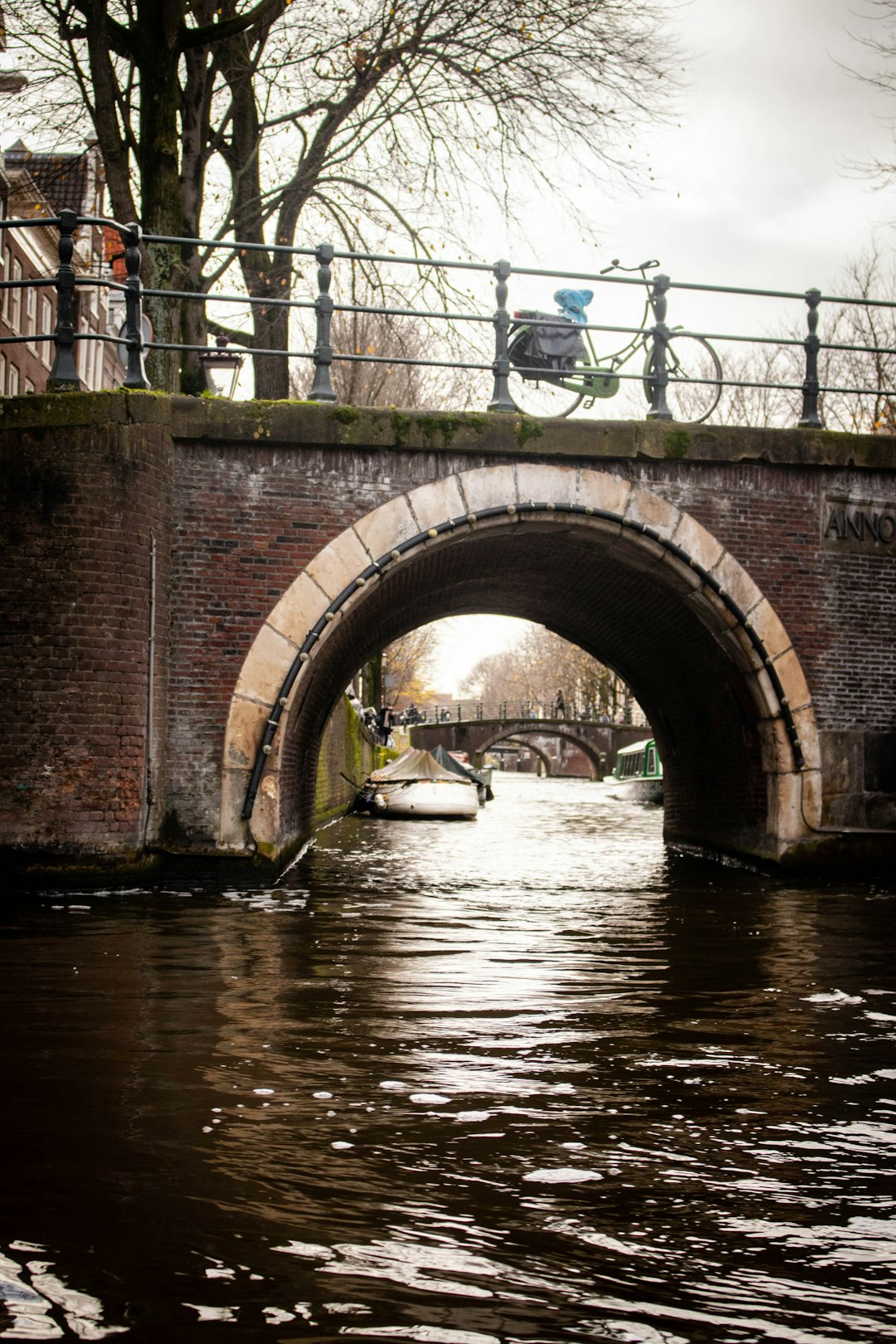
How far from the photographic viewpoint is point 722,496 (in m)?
12.0

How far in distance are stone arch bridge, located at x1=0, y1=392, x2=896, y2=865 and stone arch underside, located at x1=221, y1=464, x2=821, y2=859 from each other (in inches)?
1.0

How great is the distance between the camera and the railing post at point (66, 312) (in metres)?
9.77

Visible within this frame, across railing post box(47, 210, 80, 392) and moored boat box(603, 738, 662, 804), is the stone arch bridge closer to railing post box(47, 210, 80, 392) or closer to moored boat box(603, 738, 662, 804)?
railing post box(47, 210, 80, 392)

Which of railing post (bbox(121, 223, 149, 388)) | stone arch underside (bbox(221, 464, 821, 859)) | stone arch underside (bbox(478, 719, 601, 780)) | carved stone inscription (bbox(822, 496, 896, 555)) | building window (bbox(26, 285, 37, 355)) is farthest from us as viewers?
stone arch underside (bbox(478, 719, 601, 780))

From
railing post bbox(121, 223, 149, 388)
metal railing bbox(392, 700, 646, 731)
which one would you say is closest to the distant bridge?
metal railing bbox(392, 700, 646, 731)

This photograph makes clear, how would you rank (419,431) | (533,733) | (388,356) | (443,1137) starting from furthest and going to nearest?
(533,733) → (388,356) → (419,431) → (443,1137)

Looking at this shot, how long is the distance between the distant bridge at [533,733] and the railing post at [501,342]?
141 ft

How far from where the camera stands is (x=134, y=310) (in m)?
10.3

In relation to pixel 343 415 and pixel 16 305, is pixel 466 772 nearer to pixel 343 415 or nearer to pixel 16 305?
pixel 16 305

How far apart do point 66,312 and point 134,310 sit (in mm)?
583

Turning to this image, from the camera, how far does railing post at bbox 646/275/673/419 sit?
38.1 feet

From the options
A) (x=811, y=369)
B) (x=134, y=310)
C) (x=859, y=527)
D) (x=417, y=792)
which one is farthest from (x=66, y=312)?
(x=417, y=792)

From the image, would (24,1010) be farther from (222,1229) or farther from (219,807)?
(219,807)

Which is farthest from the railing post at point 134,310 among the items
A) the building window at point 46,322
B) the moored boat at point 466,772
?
the building window at point 46,322
